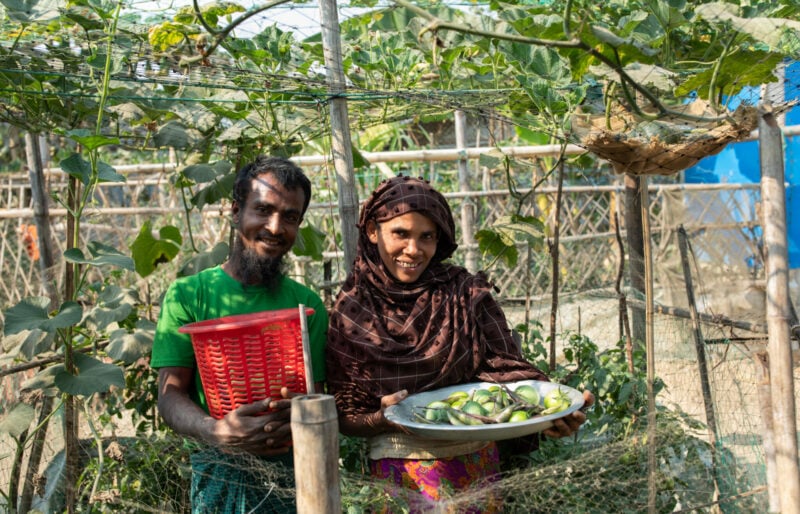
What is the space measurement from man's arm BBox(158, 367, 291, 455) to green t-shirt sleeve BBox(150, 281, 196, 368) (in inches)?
1.3

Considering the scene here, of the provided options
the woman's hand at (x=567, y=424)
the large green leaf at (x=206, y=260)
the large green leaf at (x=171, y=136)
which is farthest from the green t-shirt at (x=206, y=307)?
the large green leaf at (x=171, y=136)

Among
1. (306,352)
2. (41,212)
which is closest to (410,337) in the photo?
(306,352)

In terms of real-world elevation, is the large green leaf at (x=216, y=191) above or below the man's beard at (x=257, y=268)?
above

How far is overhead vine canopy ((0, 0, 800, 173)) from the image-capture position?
2.36m

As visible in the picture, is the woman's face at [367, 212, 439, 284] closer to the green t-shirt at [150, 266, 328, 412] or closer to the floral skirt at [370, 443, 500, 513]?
the green t-shirt at [150, 266, 328, 412]

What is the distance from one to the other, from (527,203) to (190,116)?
6.34m

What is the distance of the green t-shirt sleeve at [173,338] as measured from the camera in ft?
7.60

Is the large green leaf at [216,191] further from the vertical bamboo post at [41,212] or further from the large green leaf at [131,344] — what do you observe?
the large green leaf at [131,344]

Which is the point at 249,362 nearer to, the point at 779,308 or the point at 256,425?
the point at 256,425

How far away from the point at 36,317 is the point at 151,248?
1.22 m

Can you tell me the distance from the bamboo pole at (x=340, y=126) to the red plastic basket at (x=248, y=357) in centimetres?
99

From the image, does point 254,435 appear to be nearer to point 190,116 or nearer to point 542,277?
point 190,116

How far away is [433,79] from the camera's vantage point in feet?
13.1

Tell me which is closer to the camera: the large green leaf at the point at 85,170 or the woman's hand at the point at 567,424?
the woman's hand at the point at 567,424
